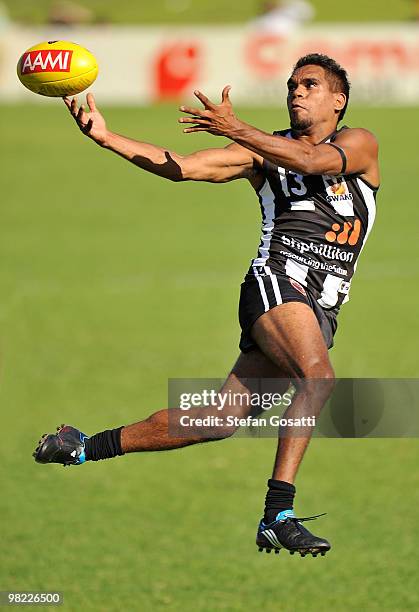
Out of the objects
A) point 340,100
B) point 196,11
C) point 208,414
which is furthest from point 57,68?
point 196,11

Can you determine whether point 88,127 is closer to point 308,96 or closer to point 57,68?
point 57,68

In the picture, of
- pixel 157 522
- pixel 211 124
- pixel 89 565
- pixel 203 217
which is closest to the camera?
pixel 211 124

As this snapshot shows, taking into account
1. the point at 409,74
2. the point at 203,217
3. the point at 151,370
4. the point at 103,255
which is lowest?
the point at 151,370

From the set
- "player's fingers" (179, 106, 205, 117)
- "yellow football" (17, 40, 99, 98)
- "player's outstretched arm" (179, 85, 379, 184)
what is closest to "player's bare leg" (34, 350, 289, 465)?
"player's outstretched arm" (179, 85, 379, 184)

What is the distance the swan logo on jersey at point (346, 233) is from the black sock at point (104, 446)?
94.7 inches

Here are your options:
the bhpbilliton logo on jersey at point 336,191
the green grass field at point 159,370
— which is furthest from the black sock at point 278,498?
the green grass field at point 159,370

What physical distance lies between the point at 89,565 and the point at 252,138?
11148mm

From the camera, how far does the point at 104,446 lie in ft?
36.7

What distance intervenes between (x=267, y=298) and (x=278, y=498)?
162 centimetres

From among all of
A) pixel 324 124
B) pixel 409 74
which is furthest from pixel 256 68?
pixel 324 124

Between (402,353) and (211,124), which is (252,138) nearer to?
(211,124)

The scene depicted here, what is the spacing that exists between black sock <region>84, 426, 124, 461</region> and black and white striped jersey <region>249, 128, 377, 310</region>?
5.95 feet

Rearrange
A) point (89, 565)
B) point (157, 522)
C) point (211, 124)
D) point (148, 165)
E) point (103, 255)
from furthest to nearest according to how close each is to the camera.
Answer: point (103, 255) < point (157, 522) < point (89, 565) < point (148, 165) < point (211, 124)

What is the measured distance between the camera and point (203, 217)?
43.2m
